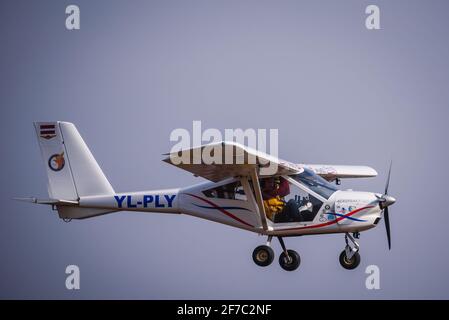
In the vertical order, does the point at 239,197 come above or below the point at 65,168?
below

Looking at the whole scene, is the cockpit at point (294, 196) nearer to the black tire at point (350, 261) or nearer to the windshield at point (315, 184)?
the windshield at point (315, 184)

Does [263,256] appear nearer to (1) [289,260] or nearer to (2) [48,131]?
(1) [289,260]

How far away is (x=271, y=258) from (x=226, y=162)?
3263 millimetres

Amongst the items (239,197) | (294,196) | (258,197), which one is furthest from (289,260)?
(239,197)

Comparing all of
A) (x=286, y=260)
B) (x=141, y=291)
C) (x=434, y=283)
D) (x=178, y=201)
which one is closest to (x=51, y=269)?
(x=141, y=291)

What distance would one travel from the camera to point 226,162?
63.6ft

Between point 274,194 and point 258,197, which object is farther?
point 274,194

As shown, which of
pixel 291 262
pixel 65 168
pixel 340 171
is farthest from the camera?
pixel 340 171

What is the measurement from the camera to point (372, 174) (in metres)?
25.4

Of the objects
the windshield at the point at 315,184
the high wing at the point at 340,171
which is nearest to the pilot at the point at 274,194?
the windshield at the point at 315,184

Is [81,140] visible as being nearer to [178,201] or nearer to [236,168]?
[178,201]

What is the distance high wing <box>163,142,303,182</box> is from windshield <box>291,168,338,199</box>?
0.16 meters

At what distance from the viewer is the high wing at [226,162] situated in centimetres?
1830

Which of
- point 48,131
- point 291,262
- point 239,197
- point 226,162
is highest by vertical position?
point 48,131
